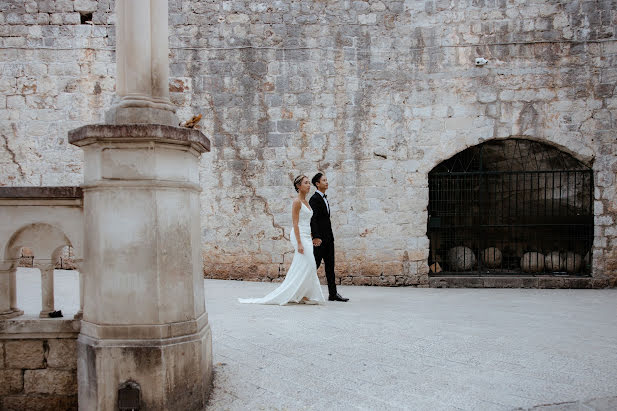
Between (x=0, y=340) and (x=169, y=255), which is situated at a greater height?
(x=169, y=255)

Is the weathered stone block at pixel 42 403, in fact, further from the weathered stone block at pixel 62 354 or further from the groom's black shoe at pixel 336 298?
the groom's black shoe at pixel 336 298

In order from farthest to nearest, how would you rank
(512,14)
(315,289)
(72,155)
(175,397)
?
(72,155), (512,14), (315,289), (175,397)

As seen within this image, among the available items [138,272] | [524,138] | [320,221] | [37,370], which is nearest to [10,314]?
[37,370]

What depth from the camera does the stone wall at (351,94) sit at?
7.76 meters

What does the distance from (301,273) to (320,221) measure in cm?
77

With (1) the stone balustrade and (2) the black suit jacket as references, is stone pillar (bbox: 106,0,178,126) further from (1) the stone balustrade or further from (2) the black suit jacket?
(2) the black suit jacket

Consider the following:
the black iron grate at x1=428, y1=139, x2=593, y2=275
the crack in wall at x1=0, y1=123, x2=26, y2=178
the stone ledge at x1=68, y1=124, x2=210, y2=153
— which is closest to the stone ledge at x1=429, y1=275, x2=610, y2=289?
the black iron grate at x1=428, y1=139, x2=593, y2=275

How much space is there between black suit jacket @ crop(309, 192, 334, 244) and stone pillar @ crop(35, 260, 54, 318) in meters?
3.74

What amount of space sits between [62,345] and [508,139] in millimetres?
7683

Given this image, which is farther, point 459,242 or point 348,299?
point 459,242

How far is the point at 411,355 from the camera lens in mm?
3574

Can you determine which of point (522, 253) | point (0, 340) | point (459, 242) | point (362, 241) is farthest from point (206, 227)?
point (522, 253)

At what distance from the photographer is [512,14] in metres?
7.80

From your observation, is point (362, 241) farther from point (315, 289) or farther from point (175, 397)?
point (175, 397)
